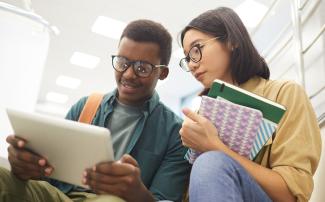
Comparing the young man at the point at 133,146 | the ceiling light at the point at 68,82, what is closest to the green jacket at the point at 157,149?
the young man at the point at 133,146

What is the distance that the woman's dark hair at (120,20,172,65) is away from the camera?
4.20ft

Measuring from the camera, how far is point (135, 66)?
48.0 inches

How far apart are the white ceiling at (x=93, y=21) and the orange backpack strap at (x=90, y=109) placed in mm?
2419

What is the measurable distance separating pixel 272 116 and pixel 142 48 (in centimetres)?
61

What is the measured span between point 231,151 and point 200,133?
0.09 meters

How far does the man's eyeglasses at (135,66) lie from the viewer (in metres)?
1.22

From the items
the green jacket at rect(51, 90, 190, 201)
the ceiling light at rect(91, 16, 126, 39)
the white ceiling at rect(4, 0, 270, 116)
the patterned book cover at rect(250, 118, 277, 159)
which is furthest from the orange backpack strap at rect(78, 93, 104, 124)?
the ceiling light at rect(91, 16, 126, 39)

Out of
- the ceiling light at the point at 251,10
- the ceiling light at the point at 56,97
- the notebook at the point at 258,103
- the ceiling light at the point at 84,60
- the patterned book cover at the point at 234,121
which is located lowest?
the ceiling light at the point at 56,97

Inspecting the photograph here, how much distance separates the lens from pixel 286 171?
0.80 metres

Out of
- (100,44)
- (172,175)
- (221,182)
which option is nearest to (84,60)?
(100,44)

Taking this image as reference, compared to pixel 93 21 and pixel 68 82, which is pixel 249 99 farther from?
pixel 68 82

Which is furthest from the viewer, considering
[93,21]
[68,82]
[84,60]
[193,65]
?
[68,82]

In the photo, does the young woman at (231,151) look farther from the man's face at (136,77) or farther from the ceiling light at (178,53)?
the ceiling light at (178,53)

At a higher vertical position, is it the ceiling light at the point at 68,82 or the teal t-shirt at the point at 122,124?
the teal t-shirt at the point at 122,124
